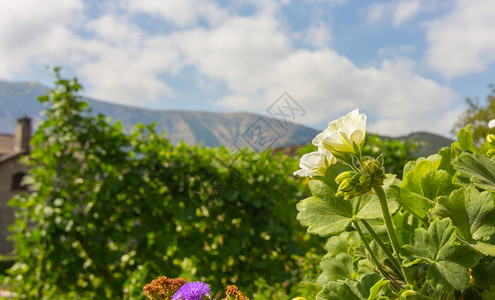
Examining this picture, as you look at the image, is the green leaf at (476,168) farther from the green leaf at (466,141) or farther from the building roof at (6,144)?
the building roof at (6,144)

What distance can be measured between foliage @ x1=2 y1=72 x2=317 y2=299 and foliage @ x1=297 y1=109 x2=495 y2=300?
106 inches

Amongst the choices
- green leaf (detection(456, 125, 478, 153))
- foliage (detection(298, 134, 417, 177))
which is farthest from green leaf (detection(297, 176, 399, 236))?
foliage (detection(298, 134, 417, 177))

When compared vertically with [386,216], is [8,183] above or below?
below

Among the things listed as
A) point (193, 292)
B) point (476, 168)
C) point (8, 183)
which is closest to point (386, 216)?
point (476, 168)

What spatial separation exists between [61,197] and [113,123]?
764mm

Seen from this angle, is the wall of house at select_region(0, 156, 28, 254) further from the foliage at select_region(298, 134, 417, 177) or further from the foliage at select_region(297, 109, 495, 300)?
the foliage at select_region(297, 109, 495, 300)

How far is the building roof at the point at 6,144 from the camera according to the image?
36.6 metres

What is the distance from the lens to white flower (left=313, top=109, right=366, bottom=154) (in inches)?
26.8

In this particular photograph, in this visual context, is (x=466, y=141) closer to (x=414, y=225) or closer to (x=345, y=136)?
(x=414, y=225)

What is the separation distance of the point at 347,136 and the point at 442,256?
24 centimetres

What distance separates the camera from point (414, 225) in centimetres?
78

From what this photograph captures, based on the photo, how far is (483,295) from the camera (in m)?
0.66

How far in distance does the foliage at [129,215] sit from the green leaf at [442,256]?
279 centimetres

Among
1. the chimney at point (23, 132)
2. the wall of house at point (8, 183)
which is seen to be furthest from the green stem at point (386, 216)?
the chimney at point (23, 132)
